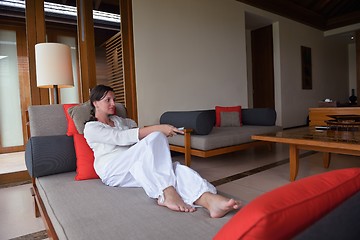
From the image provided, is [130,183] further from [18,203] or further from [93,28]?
[93,28]

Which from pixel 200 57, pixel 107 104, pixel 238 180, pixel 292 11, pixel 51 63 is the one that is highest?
pixel 292 11

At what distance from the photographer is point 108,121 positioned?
1.84m

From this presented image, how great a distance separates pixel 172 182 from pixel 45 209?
2.41ft

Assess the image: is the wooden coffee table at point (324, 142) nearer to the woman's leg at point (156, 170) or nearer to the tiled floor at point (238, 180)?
the tiled floor at point (238, 180)

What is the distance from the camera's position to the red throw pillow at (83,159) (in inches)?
65.7

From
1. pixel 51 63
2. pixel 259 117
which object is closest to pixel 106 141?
pixel 51 63

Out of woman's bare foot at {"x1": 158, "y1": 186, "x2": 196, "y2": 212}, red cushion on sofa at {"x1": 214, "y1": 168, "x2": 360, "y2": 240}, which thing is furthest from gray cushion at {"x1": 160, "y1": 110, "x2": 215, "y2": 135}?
red cushion on sofa at {"x1": 214, "y1": 168, "x2": 360, "y2": 240}

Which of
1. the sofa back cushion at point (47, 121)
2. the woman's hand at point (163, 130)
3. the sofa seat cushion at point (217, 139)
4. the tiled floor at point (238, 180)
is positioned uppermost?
the sofa back cushion at point (47, 121)

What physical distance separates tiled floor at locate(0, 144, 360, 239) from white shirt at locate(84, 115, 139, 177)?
2.09 ft

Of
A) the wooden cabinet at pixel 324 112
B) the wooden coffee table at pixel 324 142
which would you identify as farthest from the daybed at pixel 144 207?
the wooden cabinet at pixel 324 112

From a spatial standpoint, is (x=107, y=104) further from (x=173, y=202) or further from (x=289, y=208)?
(x=289, y=208)

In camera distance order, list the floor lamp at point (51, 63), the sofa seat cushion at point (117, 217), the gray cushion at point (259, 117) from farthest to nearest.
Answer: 1. the gray cushion at point (259, 117)
2. the floor lamp at point (51, 63)
3. the sofa seat cushion at point (117, 217)

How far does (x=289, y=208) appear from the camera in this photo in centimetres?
42

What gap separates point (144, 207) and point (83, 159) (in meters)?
0.75
